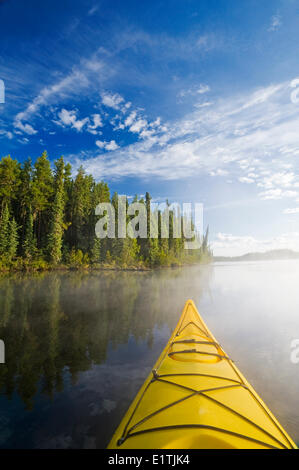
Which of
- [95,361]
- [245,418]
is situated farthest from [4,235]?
[245,418]

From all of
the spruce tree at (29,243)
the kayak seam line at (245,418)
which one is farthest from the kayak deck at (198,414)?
the spruce tree at (29,243)

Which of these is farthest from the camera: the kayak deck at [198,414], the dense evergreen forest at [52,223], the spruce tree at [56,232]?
the spruce tree at [56,232]

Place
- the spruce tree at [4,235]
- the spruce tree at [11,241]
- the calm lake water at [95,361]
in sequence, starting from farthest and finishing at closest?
the spruce tree at [11,241] → the spruce tree at [4,235] → the calm lake water at [95,361]

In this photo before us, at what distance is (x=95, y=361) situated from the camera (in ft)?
17.4

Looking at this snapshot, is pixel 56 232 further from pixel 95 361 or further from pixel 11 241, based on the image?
pixel 95 361

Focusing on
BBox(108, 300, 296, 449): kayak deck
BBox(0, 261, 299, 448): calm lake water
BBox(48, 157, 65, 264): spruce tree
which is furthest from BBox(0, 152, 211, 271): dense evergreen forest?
BBox(108, 300, 296, 449): kayak deck

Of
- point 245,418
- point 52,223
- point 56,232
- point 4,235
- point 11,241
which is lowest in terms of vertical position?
point 245,418

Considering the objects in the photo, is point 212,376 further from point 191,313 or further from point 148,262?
point 148,262

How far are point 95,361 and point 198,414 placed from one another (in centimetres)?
371

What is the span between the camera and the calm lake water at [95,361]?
3184 millimetres

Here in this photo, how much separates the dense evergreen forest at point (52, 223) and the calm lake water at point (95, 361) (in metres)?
21.4

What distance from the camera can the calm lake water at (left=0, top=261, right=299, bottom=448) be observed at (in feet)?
10.4

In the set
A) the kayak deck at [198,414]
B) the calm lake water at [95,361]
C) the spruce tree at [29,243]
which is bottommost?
the calm lake water at [95,361]

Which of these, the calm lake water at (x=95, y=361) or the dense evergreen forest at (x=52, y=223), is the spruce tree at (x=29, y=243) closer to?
the dense evergreen forest at (x=52, y=223)
